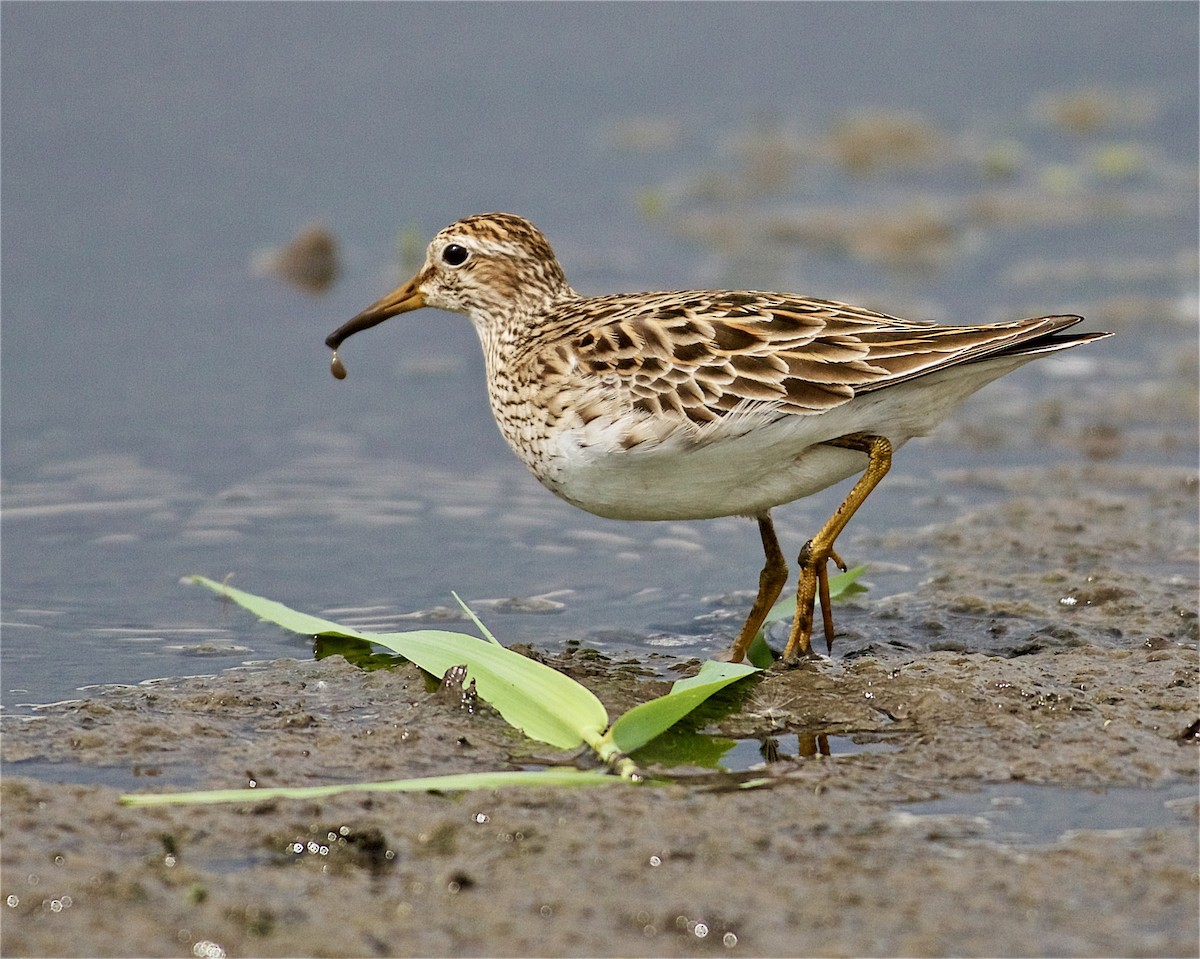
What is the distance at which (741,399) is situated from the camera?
20.0 feet

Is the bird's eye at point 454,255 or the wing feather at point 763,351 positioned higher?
the bird's eye at point 454,255

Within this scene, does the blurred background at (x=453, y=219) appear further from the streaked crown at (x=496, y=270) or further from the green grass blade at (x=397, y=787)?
the green grass blade at (x=397, y=787)

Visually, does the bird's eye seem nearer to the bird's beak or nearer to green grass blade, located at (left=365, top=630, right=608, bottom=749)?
the bird's beak

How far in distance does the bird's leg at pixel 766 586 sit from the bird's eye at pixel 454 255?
197 cm

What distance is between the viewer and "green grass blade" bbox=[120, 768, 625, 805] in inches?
192

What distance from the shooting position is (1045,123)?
45.5 ft

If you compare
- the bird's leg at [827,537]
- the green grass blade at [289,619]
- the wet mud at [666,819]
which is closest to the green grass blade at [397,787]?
the wet mud at [666,819]

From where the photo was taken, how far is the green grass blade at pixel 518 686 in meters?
5.47

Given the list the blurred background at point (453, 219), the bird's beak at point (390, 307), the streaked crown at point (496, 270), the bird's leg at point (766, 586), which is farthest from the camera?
the bird's beak at point (390, 307)

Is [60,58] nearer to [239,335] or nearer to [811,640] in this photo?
[239,335]

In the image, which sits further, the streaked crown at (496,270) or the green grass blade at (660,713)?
the streaked crown at (496,270)

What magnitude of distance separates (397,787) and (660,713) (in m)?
0.96

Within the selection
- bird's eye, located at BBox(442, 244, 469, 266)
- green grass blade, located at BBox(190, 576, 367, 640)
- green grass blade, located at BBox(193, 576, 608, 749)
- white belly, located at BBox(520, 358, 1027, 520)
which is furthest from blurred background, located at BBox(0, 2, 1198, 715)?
bird's eye, located at BBox(442, 244, 469, 266)

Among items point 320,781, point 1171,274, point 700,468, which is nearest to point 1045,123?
point 1171,274
